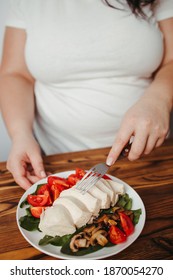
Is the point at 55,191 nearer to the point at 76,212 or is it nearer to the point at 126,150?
the point at 76,212

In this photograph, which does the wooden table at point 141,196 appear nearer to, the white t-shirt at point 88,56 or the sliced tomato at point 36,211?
the sliced tomato at point 36,211

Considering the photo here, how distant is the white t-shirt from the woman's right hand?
0.23 m

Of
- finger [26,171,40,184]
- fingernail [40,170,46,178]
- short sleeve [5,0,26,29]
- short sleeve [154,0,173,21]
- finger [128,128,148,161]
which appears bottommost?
finger [26,171,40,184]

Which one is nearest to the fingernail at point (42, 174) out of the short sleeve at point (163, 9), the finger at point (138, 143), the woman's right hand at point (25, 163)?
the woman's right hand at point (25, 163)

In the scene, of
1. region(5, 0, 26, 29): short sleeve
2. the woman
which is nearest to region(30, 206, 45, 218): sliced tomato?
the woman

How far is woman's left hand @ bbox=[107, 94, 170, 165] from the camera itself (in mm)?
707

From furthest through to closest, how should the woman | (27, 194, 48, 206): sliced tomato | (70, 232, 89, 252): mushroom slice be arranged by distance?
the woman < (27, 194, 48, 206): sliced tomato < (70, 232, 89, 252): mushroom slice

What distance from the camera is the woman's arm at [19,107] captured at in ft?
2.56

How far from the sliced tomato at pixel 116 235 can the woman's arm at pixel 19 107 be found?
27 centimetres

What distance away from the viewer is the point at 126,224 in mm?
580

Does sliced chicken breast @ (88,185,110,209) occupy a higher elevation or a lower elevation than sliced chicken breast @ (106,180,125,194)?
higher

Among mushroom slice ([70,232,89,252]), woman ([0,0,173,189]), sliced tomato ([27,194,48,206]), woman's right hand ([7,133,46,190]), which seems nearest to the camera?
mushroom slice ([70,232,89,252])

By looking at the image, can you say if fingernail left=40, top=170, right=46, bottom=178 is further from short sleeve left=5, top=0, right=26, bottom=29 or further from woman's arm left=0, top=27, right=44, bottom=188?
short sleeve left=5, top=0, right=26, bottom=29

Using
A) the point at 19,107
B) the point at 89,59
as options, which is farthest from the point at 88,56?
the point at 19,107
